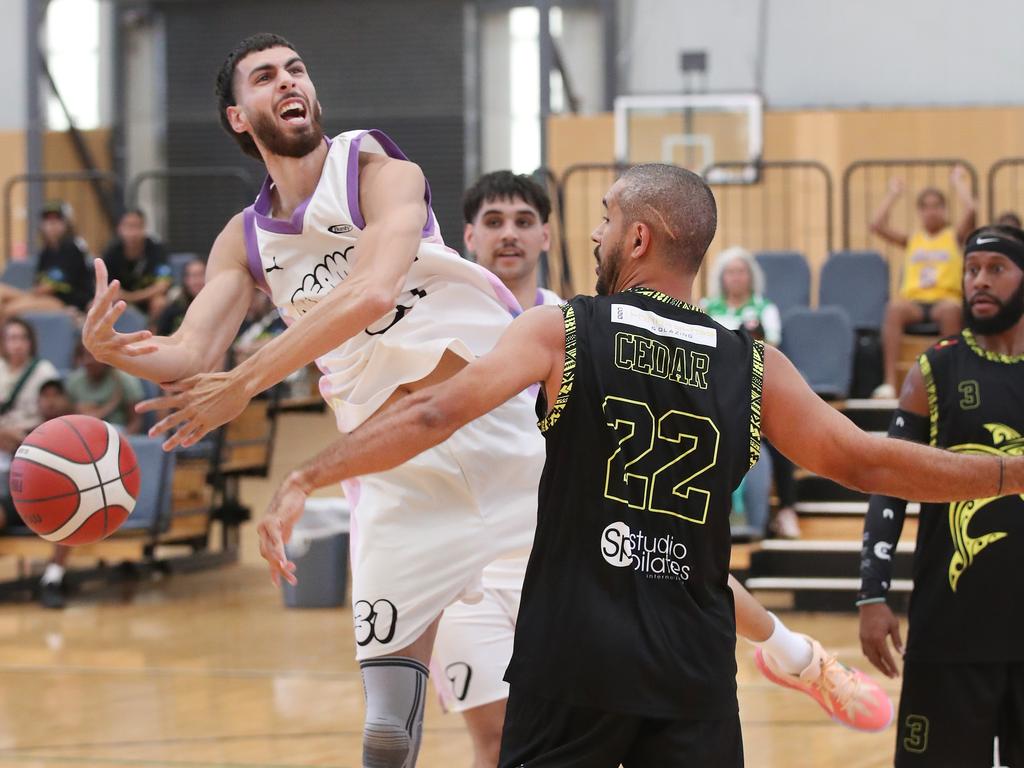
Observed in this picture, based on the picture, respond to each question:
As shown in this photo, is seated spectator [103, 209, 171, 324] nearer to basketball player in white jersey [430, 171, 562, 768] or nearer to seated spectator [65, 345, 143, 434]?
Result: seated spectator [65, 345, 143, 434]

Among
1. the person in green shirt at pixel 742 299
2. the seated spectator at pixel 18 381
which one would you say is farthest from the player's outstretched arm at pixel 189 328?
the seated spectator at pixel 18 381

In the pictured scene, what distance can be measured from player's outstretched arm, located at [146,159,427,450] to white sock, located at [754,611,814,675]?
1375mm

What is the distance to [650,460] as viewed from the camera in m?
2.69

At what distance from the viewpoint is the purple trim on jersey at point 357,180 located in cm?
373

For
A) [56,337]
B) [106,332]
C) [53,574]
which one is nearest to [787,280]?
[56,337]

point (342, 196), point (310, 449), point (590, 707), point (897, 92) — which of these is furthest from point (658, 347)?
point (897, 92)

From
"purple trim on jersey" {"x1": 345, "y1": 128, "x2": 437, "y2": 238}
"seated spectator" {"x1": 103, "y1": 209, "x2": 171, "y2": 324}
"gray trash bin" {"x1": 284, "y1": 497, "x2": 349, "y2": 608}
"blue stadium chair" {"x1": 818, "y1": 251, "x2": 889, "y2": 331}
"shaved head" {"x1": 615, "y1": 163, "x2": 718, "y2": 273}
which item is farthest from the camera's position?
"seated spectator" {"x1": 103, "y1": 209, "x2": 171, "y2": 324}

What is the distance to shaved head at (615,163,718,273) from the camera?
9.18ft

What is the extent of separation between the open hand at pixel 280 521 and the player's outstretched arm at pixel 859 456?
0.89 metres

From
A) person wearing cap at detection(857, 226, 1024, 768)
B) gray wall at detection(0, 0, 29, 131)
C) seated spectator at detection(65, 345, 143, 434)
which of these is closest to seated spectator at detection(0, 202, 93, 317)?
seated spectator at detection(65, 345, 143, 434)

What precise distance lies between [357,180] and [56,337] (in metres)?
8.74

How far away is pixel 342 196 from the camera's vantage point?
3.74m

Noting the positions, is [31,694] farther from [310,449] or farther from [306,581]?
[310,449]

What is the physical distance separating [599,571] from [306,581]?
7472 mm
